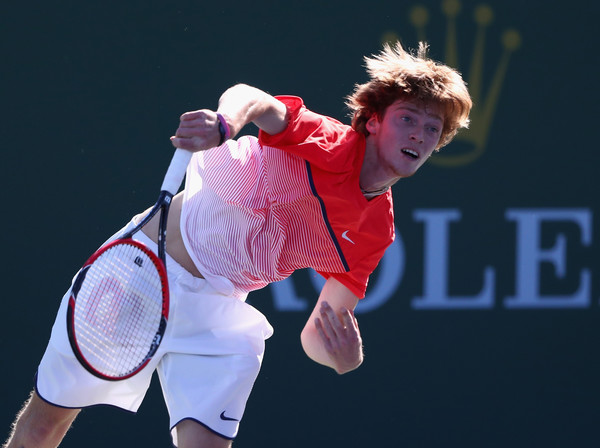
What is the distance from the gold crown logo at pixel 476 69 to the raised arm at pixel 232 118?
166cm

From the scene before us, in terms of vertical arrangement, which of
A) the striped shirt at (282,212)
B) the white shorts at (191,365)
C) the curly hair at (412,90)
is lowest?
the white shorts at (191,365)

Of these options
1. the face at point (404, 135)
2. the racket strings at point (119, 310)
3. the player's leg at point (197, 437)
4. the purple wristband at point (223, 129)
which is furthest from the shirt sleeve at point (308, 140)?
the player's leg at point (197, 437)

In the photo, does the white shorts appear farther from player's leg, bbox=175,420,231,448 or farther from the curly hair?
the curly hair

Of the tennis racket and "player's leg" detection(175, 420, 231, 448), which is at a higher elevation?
the tennis racket

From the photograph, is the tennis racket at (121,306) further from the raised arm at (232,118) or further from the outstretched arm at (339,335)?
the outstretched arm at (339,335)

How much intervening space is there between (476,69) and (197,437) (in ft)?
6.99

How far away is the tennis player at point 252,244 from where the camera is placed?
9.23 feet

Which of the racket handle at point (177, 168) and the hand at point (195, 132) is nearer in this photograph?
the hand at point (195, 132)

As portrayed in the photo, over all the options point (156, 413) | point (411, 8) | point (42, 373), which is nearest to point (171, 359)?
point (42, 373)

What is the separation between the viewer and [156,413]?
4.11 metres

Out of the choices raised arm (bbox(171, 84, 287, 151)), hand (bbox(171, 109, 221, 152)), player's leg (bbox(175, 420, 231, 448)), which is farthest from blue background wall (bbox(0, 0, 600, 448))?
hand (bbox(171, 109, 221, 152))

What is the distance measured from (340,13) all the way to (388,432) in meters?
1.81

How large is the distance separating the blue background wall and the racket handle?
163cm

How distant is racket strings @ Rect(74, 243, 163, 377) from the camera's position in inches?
103
